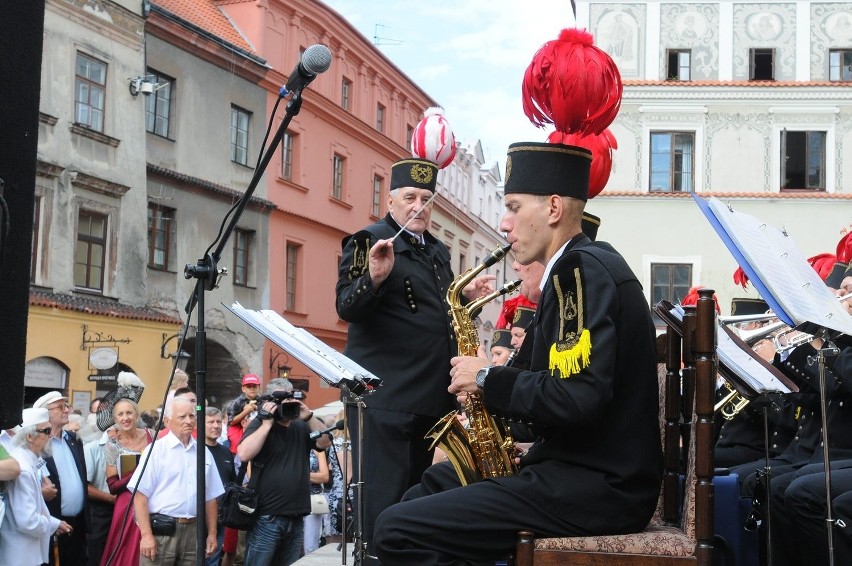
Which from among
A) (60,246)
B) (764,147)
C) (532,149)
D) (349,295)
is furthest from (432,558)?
(764,147)

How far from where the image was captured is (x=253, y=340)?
1067 inches

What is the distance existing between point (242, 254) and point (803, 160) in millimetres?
14387

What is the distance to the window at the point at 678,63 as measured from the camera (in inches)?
1043

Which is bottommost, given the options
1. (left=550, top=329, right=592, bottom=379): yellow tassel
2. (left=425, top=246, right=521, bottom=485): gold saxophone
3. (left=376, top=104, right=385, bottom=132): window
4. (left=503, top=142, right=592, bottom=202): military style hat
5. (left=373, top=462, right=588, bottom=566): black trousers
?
(left=373, top=462, right=588, bottom=566): black trousers

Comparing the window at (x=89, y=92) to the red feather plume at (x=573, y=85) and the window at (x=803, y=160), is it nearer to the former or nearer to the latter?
the window at (x=803, y=160)

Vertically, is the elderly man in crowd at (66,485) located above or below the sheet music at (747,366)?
below

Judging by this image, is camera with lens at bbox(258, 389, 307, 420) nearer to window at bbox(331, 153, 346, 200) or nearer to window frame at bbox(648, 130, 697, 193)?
window frame at bbox(648, 130, 697, 193)

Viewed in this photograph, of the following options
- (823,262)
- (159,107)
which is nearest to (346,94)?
(159,107)

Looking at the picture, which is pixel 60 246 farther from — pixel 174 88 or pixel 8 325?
pixel 8 325

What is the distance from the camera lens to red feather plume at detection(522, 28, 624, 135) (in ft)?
12.9

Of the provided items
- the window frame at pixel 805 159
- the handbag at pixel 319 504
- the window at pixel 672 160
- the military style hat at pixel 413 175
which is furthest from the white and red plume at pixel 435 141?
the window frame at pixel 805 159

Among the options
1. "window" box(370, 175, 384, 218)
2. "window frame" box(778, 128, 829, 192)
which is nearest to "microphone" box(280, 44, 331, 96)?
"window frame" box(778, 128, 829, 192)

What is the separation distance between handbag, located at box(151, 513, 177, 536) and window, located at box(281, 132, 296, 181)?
73.3ft

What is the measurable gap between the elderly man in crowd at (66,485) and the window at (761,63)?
21917 millimetres
